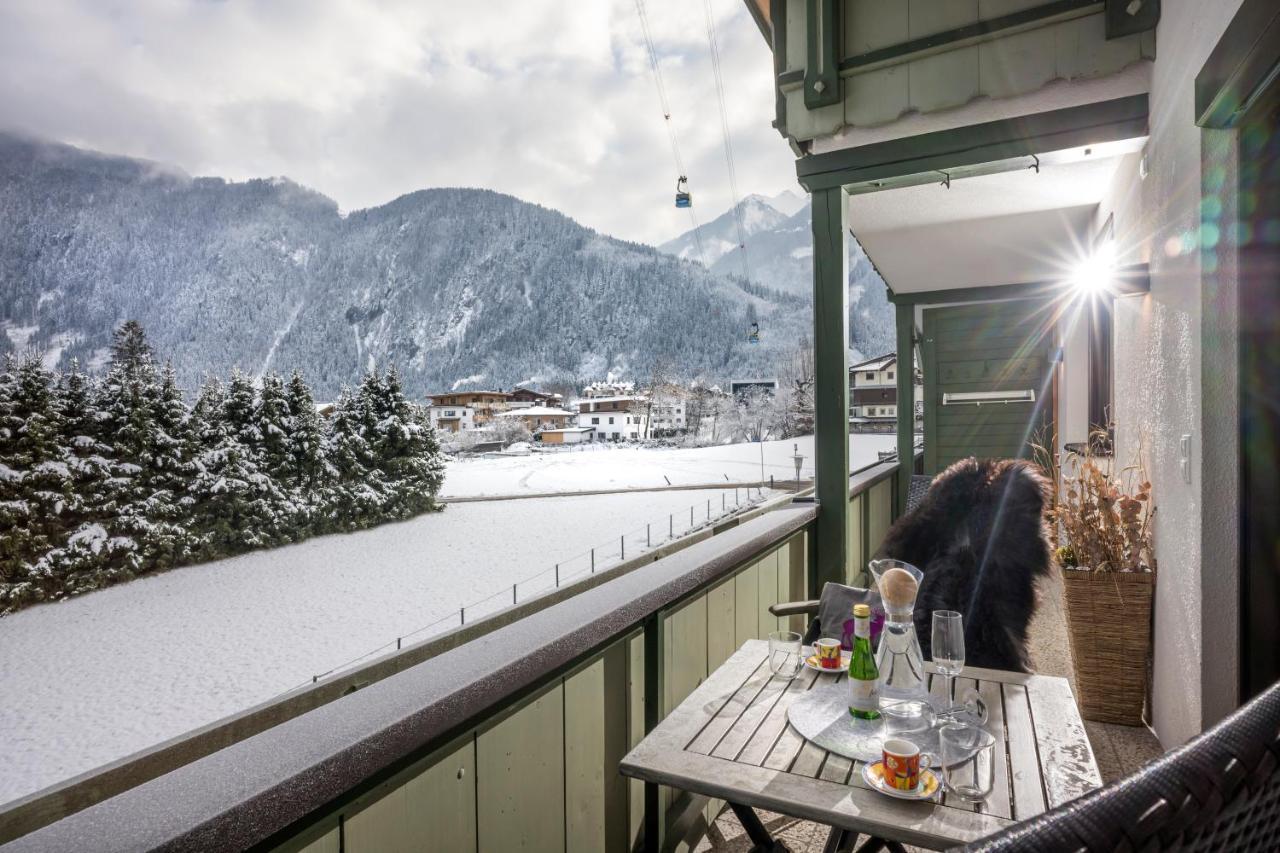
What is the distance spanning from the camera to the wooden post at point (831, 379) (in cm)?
255

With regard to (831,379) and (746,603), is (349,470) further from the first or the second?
(746,603)

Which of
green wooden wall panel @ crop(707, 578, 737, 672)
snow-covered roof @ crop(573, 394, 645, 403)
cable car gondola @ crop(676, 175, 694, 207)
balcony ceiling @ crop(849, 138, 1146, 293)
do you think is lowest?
green wooden wall panel @ crop(707, 578, 737, 672)

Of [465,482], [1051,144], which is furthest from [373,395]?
[1051,144]

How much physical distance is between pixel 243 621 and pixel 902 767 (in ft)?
60.7

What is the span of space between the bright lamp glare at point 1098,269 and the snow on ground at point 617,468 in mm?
17923

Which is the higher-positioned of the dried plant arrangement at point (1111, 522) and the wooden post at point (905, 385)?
the wooden post at point (905, 385)

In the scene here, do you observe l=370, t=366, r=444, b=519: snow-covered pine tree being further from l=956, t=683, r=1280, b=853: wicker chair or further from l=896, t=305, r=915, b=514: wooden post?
l=956, t=683, r=1280, b=853: wicker chair

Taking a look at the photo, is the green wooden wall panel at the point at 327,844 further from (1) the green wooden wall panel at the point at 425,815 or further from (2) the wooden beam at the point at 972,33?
(2) the wooden beam at the point at 972,33

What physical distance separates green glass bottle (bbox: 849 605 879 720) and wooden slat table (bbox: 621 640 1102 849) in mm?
133

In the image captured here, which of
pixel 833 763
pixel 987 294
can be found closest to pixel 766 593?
pixel 833 763

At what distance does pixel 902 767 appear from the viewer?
37.2 inches

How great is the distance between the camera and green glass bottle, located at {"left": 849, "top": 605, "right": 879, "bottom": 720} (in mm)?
1180

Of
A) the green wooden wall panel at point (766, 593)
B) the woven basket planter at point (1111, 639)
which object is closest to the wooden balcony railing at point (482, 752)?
the green wooden wall panel at point (766, 593)

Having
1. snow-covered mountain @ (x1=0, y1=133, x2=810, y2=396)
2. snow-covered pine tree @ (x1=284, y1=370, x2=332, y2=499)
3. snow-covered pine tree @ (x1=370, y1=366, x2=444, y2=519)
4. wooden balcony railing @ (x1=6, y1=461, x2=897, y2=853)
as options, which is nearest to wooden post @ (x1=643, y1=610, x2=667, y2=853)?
wooden balcony railing @ (x1=6, y1=461, x2=897, y2=853)
